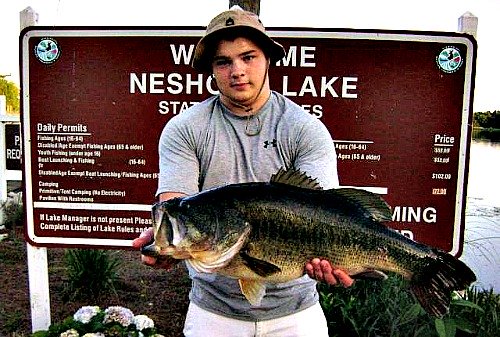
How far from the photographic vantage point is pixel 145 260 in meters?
2.00

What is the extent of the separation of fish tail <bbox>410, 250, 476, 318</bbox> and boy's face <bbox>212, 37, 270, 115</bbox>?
100 cm

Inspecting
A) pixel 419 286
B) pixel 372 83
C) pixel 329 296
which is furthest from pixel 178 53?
pixel 419 286

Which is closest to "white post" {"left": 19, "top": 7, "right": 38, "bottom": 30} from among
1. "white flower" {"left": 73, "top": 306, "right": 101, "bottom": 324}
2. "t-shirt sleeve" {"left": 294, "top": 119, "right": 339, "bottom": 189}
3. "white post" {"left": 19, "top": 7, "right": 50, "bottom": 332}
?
"white post" {"left": 19, "top": 7, "right": 50, "bottom": 332}

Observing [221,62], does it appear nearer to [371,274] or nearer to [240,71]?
[240,71]

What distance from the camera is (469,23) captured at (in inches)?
150

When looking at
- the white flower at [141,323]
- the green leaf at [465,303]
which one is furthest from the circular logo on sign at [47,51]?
the green leaf at [465,303]

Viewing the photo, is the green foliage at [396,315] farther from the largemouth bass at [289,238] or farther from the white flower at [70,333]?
the white flower at [70,333]

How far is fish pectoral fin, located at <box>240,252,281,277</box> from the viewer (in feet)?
6.36

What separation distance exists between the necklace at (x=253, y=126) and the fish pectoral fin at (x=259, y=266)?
0.57m

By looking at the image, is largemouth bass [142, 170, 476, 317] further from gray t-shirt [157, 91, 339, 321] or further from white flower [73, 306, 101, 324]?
white flower [73, 306, 101, 324]

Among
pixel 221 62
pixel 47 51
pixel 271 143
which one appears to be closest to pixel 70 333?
pixel 47 51

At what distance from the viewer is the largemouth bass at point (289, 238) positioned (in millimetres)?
1860

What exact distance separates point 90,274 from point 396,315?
2.74m

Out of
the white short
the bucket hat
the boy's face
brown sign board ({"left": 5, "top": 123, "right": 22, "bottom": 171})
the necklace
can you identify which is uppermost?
the bucket hat
